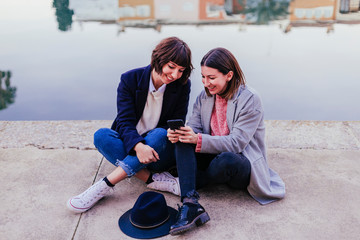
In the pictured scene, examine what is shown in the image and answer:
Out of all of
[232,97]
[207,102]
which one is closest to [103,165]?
[207,102]

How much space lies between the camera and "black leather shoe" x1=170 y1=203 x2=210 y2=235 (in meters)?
1.85

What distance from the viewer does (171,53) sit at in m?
2.01

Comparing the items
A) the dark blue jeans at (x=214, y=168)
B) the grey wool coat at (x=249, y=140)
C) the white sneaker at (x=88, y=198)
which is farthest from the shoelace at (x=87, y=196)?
the grey wool coat at (x=249, y=140)

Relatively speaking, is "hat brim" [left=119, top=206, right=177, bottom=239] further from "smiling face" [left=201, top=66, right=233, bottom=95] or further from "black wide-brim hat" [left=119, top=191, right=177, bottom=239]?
"smiling face" [left=201, top=66, right=233, bottom=95]

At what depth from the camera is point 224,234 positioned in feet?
6.17

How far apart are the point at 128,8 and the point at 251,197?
10.9 metres

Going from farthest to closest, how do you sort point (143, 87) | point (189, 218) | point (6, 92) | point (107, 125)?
point (6, 92), point (107, 125), point (143, 87), point (189, 218)

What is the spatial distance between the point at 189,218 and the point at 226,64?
824 mm

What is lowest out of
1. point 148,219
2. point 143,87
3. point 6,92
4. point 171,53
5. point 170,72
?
point 6,92

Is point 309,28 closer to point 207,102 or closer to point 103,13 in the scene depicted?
point 103,13

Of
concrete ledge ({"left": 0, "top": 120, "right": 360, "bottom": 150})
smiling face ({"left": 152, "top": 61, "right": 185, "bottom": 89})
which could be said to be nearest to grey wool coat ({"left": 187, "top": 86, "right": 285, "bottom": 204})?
smiling face ({"left": 152, "top": 61, "right": 185, "bottom": 89})

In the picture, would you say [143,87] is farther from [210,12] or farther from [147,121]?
[210,12]

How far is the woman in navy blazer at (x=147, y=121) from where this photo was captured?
206 cm

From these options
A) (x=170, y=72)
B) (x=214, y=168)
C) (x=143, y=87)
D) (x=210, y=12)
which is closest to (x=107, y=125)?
(x=143, y=87)
